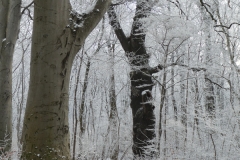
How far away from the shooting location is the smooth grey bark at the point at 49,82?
195 cm

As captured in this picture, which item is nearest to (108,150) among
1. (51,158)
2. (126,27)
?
(126,27)

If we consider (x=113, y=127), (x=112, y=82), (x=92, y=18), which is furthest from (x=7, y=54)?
(x=112, y=82)

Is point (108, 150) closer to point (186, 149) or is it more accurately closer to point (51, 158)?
point (186, 149)

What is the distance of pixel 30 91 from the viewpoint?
6.72 feet

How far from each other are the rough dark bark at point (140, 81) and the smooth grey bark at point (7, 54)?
2801 mm

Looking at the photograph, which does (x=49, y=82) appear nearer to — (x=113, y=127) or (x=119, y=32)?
(x=119, y=32)

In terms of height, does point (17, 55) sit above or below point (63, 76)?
above

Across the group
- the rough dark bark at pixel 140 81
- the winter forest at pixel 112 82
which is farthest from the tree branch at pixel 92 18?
the rough dark bark at pixel 140 81

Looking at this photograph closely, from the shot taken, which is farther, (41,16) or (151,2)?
(151,2)

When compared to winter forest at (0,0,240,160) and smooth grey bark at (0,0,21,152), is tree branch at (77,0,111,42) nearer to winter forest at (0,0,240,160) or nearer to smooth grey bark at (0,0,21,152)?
winter forest at (0,0,240,160)

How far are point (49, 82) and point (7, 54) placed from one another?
307 cm

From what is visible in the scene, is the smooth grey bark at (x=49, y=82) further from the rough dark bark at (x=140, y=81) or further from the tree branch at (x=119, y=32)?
the tree branch at (x=119, y=32)

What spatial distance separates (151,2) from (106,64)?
2527 mm

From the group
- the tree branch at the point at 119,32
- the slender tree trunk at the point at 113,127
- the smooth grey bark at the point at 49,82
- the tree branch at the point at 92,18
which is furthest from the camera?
the slender tree trunk at the point at 113,127
